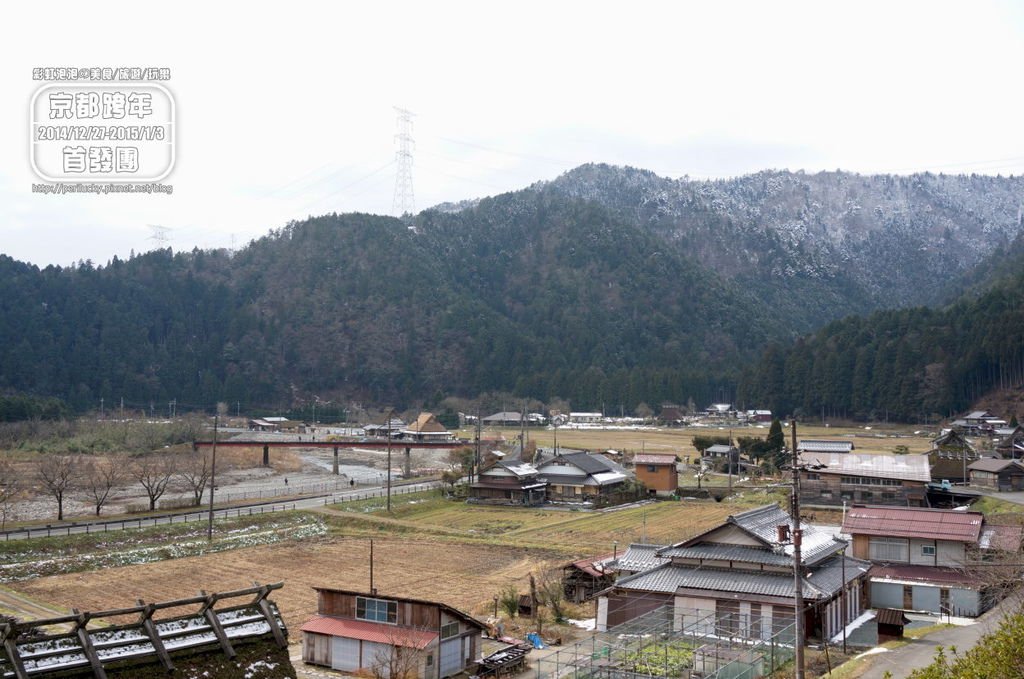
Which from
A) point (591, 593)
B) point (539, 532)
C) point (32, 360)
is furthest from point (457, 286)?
point (591, 593)

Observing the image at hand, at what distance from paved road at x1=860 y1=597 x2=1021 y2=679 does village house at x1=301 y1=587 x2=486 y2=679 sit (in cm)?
955

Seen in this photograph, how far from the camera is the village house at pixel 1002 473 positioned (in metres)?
50.2

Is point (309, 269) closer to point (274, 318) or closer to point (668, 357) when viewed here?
point (274, 318)

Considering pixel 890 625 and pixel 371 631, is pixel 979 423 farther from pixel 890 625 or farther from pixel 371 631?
pixel 371 631

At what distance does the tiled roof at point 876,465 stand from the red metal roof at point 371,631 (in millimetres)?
31342

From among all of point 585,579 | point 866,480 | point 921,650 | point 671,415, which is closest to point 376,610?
point 585,579

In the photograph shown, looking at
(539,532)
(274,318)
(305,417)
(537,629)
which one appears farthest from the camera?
(274,318)

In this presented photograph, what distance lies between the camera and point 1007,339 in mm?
90125

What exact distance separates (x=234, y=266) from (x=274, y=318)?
902 inches

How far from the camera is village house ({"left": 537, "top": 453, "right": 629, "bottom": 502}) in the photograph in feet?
180

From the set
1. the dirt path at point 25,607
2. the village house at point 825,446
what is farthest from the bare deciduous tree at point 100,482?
the village house at point 825,446

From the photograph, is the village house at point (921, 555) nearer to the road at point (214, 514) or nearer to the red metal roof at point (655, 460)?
the red metal roof at point (655, 460)

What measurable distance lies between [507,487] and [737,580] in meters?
30.8

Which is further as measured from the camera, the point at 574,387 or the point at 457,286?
the point at 457,286
